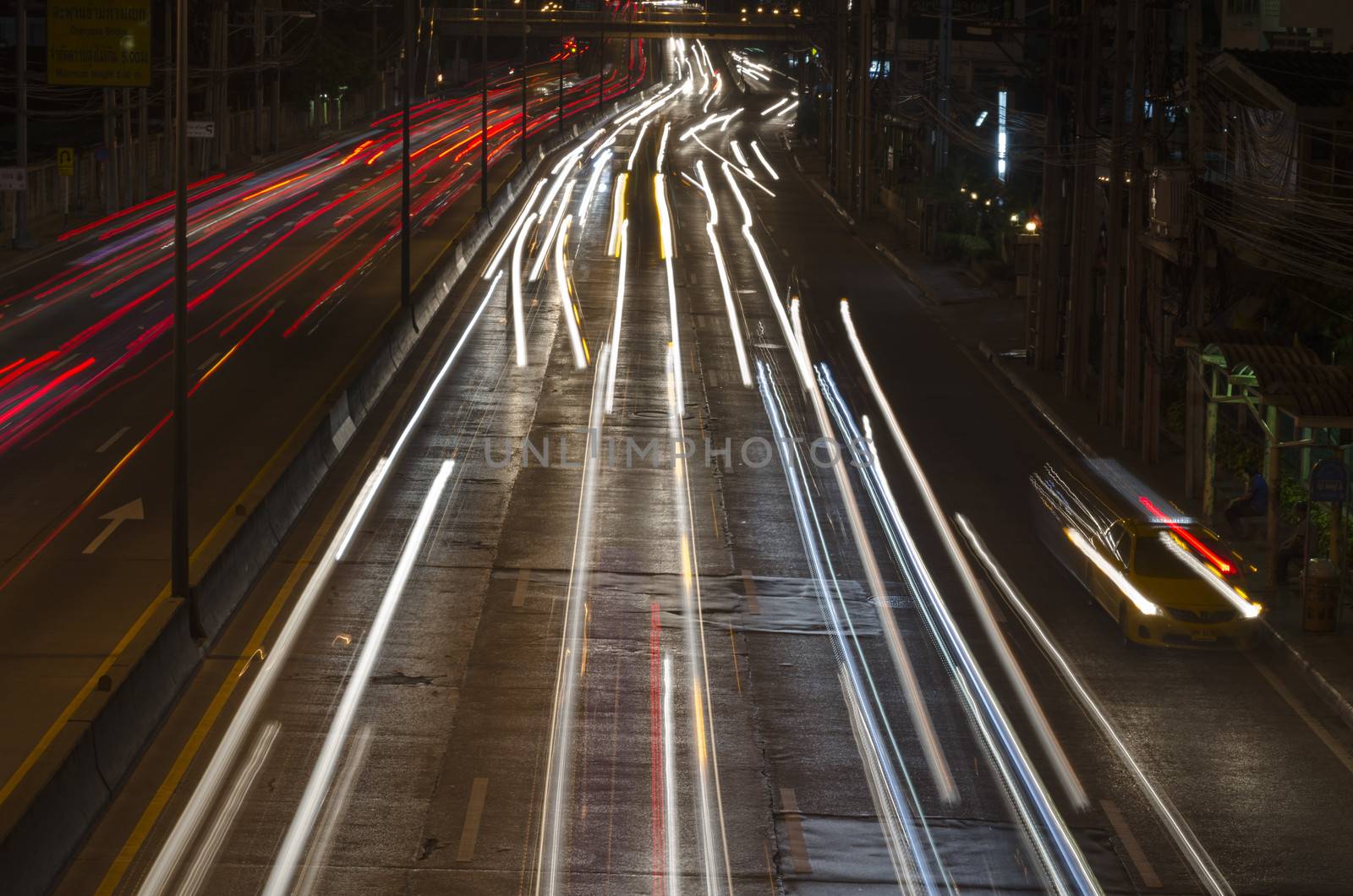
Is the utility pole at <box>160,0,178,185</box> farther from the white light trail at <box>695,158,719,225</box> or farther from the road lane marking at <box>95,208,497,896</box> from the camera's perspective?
the road lane marking at <box>95,208,497,896</box>

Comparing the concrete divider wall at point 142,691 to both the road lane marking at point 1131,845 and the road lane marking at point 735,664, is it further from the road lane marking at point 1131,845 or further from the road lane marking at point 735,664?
the road lane marking at point 1131,845

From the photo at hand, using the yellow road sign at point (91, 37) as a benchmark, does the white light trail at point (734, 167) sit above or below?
below

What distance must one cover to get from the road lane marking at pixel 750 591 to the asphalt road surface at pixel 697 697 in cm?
9

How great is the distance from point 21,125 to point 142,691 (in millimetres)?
42241

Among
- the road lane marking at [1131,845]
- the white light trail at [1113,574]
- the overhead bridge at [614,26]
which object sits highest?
the overhead bridge at [614,26]

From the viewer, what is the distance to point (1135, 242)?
31.8 meters

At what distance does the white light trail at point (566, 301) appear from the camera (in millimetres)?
42812

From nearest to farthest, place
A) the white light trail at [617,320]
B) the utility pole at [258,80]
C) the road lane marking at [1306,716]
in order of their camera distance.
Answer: the road lane marking at [1306,716], the white light trail at [617,320], the utility pole at [258,80]

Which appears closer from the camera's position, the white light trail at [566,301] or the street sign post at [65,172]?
the white light trail at [566,301]

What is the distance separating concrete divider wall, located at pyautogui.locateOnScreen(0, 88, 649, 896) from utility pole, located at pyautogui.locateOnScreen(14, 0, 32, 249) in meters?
25.6

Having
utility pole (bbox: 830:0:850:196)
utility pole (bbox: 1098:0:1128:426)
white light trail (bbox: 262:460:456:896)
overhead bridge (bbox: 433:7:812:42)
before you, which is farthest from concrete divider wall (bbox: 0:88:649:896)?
overhead bridge (bbox: 433:7:812:42)

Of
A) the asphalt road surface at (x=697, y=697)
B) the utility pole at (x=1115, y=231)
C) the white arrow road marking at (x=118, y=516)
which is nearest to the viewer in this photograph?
the asphalt road surface at (x=697, y=697)

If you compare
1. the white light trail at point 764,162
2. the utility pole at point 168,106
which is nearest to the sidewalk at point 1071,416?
the white light trail at point 764,162

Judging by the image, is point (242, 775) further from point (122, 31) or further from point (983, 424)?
point (122, 31)
